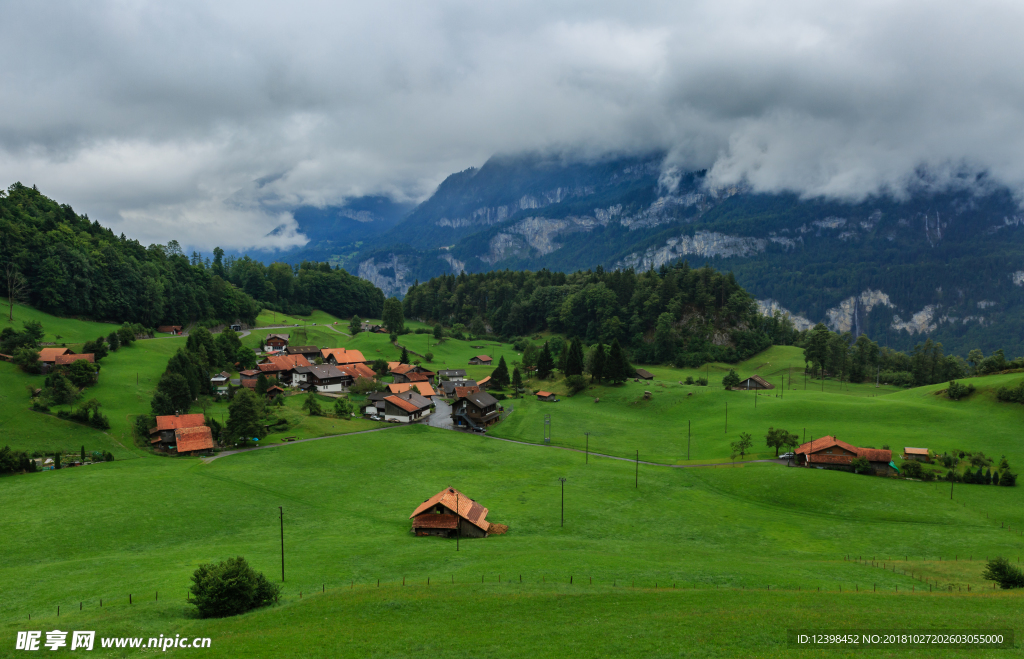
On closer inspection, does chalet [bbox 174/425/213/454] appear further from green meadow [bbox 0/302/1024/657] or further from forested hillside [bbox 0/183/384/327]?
forested hillside [bbox 0/183/384/327]

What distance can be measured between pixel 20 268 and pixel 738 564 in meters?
145

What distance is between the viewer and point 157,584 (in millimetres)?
29156

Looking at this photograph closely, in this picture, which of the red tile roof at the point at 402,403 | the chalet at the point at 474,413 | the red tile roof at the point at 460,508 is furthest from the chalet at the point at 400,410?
the red tile roof at the point at 460,508

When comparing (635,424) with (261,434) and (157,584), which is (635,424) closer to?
(261,434)

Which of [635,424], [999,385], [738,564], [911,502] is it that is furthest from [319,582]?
[999,385]

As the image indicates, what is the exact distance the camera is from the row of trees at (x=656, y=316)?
467 feet

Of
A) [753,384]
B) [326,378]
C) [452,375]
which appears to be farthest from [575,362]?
[326,378]

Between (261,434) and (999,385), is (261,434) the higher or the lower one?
the lower one

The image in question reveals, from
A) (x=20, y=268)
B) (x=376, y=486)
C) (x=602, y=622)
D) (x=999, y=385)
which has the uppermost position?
(x=20, y=268)

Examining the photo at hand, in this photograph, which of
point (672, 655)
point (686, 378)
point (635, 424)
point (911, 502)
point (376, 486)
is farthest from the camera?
point (686, 378)

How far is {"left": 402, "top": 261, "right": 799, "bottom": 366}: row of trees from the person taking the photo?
467 feet

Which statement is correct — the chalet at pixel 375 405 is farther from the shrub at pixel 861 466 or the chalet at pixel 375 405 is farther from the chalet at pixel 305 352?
the shrub at pixel 861 466

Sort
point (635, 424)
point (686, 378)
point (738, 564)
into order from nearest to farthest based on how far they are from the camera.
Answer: point (738, 564) → point (635, 424) → point (686, 378)

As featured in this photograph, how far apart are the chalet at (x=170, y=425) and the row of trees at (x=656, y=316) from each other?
95.7m
